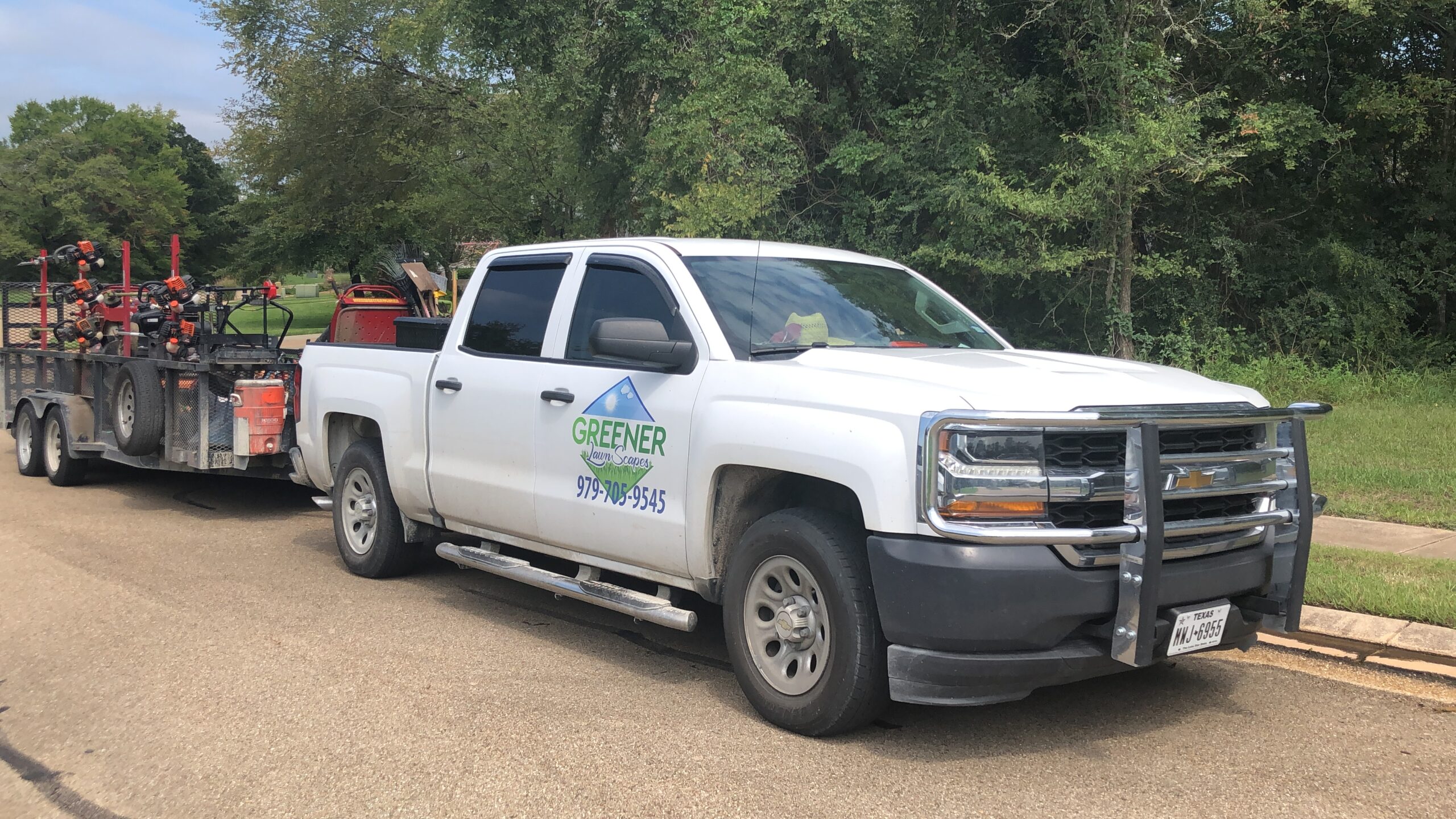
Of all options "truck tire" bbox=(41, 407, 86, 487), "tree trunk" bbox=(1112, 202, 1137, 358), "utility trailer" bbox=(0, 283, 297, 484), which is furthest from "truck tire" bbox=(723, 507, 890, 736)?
"tree trunk" bbox=(1112, 202, 1137, 358)

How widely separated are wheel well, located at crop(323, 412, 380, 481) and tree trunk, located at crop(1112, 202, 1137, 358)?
11.2 metres

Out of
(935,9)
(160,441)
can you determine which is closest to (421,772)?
(160,441)

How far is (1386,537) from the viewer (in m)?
8.02

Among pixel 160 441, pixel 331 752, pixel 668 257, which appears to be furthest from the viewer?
pixel 160 441

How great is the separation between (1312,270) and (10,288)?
1684 centimetres

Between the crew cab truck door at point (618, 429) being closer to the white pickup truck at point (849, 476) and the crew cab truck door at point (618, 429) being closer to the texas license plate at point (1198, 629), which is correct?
the white pickup truck at point (849, 476)

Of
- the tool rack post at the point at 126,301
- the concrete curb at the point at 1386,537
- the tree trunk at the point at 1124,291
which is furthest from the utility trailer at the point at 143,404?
the tree trunk at the point at 1124,291

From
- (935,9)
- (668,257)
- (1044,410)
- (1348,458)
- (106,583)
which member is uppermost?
(935,9)

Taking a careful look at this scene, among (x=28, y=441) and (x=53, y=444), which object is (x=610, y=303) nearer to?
(x=53, y=444)

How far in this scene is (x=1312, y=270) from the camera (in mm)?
17094

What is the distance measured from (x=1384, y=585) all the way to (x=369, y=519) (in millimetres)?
6140

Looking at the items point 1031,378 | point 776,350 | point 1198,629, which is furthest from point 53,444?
point 1198,629

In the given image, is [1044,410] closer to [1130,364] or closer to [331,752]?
[1130,364]

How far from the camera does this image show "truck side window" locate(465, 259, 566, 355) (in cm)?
639
